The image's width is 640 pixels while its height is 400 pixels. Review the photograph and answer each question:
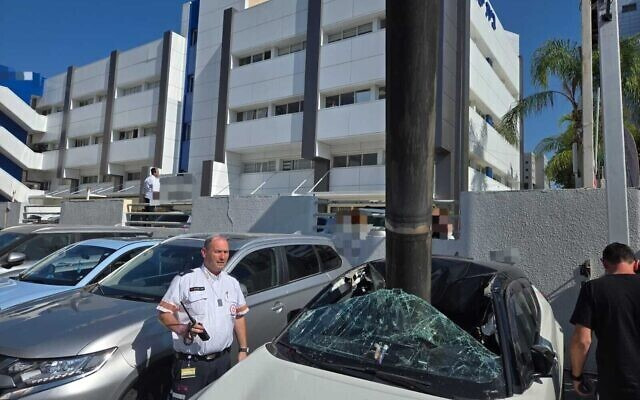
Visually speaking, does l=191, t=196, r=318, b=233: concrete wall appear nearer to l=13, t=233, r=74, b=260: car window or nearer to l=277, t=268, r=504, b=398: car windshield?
l=13, t=233, r=74, b=260: car window

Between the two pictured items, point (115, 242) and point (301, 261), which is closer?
point (301, 261)

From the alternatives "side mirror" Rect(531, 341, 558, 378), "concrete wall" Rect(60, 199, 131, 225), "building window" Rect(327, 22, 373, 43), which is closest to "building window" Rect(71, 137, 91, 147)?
"building window" Rect(327, 22, 373, 43)

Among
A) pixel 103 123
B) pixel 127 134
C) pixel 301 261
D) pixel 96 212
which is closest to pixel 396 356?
pixel 301 261

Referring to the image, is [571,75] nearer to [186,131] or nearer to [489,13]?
[489,13]

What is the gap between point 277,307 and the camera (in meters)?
4.37

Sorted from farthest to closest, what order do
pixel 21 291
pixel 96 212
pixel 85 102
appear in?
pixel 85 102
pixel 96 212
pixel 21 291

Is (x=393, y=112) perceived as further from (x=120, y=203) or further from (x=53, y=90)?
(x=53, y=90)

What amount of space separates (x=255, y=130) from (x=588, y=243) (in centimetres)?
2118

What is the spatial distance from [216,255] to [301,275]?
1.87 meters

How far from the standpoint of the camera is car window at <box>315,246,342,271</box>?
5.50 meters

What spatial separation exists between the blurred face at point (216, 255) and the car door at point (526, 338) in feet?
6.38

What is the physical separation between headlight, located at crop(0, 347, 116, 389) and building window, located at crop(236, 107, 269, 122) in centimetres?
2357

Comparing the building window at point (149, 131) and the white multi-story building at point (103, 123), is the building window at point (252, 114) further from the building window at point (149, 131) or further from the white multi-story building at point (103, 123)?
the building window at point (149, 131)

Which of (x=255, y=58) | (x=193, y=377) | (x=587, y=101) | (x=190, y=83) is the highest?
(x=255, y=58)
